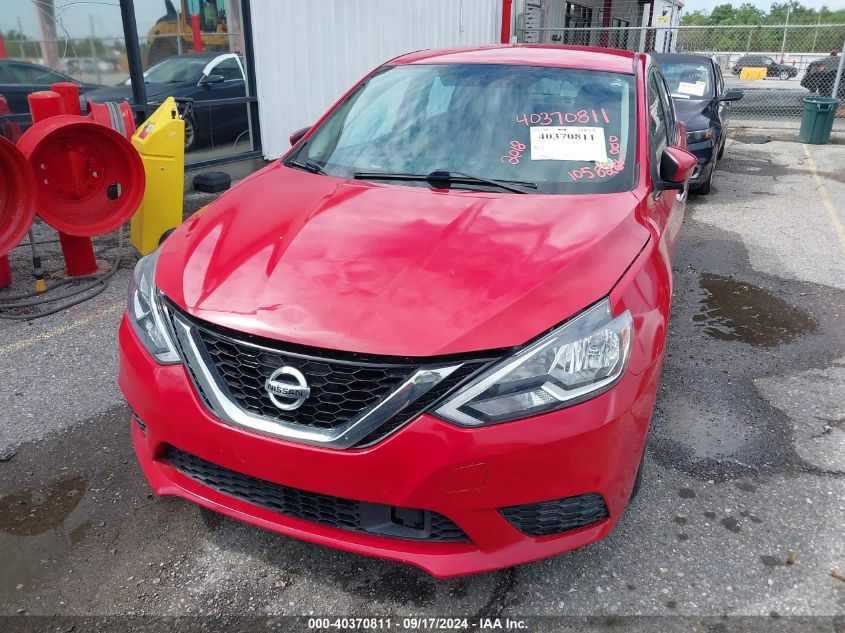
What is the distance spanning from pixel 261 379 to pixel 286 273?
16.0 inches

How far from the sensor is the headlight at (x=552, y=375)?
189 cm

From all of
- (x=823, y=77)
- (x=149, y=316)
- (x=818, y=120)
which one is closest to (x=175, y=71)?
(x=149, y=316)

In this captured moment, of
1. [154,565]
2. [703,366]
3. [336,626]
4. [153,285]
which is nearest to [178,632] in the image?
[154,565]

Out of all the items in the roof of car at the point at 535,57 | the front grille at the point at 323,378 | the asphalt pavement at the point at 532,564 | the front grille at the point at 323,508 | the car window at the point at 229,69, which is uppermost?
the roof of car at the point at 535,57

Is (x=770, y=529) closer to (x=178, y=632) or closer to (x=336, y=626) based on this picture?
(x=336, y=626)

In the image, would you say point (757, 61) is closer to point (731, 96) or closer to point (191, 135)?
point (731, 96)

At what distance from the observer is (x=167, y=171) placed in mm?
5355

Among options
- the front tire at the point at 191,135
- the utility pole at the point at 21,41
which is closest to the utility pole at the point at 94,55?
the utility pole at the point at 21,41

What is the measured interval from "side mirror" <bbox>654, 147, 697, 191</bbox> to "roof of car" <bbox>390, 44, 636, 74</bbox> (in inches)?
21.7

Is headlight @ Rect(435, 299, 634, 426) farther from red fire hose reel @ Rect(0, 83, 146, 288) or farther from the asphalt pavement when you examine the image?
red fire hose reel @ Rect(0, 83, 146, 288)

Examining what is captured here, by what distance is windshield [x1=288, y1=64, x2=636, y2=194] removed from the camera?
2.97m

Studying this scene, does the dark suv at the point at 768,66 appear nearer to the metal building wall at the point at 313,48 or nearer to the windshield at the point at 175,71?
the metal building wall at the point at 313,48

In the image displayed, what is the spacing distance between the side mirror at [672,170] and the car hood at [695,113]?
5242 mm

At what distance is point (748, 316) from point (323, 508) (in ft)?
12.5
